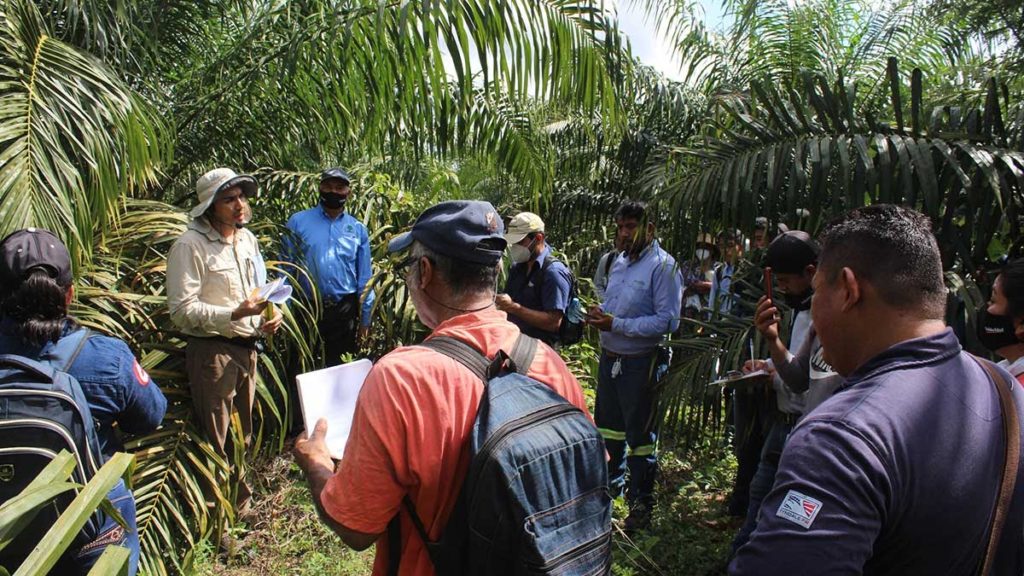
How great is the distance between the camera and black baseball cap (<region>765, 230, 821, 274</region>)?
3.03 meters

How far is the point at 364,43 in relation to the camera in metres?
4.62

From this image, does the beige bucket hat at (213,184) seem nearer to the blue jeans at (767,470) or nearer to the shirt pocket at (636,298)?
the shirt pocket at (636,298)

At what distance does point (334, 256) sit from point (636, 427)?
2188 mm

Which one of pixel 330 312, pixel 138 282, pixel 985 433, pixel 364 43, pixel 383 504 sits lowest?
pixel 330 312

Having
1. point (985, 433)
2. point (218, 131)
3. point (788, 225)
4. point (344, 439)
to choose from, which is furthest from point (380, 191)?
point (985, 433)

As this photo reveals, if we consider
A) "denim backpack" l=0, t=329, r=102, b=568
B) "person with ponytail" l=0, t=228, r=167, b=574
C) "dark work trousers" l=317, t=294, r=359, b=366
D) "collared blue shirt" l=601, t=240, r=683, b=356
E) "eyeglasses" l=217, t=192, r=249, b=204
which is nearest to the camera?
"denim backpack" l=0, t=329, r=102, b=568

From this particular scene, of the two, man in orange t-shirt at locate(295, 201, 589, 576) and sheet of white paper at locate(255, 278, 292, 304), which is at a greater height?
man in orange t-shirt at locate(295, 201, 589, 576)

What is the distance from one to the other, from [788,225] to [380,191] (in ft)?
12.2

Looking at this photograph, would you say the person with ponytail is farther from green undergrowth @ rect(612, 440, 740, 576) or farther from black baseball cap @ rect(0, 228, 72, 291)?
green undergrowth @ rect(612, 440, 740, 576)

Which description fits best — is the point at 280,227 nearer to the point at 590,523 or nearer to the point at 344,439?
the point at 344,439

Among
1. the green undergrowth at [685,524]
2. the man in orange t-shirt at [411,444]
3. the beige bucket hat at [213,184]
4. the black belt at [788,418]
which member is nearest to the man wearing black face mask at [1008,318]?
the black belt at [788,418]

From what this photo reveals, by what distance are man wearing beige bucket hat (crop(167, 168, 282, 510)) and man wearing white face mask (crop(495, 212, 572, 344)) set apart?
1.37m

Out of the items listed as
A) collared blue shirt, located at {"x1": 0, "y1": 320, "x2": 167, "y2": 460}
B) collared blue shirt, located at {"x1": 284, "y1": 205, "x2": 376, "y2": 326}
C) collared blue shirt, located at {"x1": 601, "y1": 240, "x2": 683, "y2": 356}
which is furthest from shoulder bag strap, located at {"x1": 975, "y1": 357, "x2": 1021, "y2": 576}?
collared blue shirt, located at {"x1": 284, "y1": 205, "x2": 376, "y2": 326}

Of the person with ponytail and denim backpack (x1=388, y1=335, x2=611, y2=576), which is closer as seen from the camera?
denim backpack (x1=388, y1=335, x2=611, y2=576)
